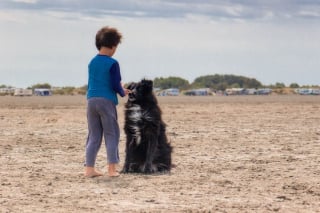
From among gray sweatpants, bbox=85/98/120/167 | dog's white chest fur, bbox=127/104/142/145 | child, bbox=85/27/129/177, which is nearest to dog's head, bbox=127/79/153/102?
dog's white chest fur, bbox=127/104/142/145

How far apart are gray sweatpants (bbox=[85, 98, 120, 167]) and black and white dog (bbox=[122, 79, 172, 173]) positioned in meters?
0.36

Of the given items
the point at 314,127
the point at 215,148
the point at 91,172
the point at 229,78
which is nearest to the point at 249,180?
the point at 91,172

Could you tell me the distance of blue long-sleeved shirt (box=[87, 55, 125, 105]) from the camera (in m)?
9.73

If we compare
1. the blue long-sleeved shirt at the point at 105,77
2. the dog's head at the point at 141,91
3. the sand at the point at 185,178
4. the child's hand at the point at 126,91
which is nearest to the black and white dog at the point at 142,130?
the dog's head at the point at 141,91

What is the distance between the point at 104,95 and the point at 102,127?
1.63 feet

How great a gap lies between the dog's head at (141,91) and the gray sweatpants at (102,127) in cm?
44

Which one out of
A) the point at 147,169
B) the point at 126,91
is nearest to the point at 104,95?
the point at 126,91

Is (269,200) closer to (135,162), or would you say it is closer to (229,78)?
(135,162)

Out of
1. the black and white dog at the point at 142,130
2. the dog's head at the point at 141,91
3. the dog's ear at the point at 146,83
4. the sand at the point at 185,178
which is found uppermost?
the dog's ear at the point at 146,83

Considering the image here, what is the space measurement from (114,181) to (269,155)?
390cm

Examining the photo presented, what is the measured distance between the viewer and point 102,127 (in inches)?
394

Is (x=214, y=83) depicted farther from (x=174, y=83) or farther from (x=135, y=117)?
(x=135, y=117)

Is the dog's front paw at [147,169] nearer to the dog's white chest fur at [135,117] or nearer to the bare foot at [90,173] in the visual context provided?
the dog's white chest fur at [135,117]

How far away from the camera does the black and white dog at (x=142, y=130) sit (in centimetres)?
1026
